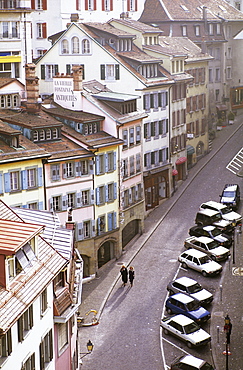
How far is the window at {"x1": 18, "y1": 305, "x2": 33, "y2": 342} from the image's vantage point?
132 ft

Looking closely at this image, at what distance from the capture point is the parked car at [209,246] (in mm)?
85312

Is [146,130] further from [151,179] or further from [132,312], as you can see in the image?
[132,312]

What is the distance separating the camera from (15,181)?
76125 millimetres

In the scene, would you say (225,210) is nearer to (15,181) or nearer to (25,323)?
(15,181)

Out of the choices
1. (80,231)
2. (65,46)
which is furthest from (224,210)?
(65,46)

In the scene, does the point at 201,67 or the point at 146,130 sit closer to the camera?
the point at 146,130

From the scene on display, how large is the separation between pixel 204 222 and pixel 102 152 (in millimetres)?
16149

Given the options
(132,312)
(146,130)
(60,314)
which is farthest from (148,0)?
(60,314)

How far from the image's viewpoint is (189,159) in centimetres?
12344

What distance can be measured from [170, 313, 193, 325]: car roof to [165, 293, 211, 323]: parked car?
150cm

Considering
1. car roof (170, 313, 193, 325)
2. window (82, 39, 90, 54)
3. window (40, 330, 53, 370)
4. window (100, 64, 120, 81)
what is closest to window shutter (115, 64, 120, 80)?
window (100, 64, 120, 81)

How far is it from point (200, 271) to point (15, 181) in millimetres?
19972

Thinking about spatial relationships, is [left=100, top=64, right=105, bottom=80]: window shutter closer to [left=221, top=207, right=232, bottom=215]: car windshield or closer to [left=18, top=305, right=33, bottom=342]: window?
[left=221, top=207, right=232, bottom=215]: car windshield

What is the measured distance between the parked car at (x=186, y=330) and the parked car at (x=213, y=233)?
2070 cm
